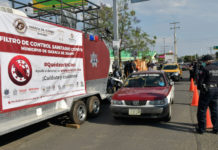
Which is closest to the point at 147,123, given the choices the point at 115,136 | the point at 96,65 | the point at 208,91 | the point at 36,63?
the point at 115,136

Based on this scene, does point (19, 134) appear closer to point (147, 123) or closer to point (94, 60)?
A: point (94, 60)

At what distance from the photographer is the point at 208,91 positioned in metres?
4.86

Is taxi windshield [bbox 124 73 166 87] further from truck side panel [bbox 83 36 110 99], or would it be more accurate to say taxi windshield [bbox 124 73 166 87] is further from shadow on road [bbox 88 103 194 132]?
shadow on road [bbox 88 103 194 132]

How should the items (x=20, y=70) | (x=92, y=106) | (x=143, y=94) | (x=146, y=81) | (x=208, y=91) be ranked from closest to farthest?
1. (x=20, y=70)
2. (x=208, y=91)
3. (x=143, y=94)
4. (x=92, y=106)
5. (x=146, y=81)

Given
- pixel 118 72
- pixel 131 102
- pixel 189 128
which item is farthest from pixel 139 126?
pixel 118 72

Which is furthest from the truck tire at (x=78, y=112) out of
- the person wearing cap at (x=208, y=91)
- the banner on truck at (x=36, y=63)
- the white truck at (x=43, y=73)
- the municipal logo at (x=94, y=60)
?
the person wearing cap at (x=208, y=91)

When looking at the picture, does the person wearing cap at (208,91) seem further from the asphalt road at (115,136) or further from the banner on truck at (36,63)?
the banner on truck at (36,63)

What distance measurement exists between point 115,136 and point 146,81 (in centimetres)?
256

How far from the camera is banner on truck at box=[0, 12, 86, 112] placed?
420cm

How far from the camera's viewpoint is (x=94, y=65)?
729cm

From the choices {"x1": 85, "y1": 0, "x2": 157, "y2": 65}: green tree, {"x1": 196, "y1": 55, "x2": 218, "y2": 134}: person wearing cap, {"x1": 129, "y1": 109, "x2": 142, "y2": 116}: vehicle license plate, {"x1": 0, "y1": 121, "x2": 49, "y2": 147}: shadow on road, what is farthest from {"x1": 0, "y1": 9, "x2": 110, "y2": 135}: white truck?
{"x1": 85, "y1": 0, "x2": 157, "y2": 65}: green tree

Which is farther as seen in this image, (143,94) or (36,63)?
(143,94)

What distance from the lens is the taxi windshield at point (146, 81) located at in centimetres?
684

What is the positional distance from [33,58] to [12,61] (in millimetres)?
591
